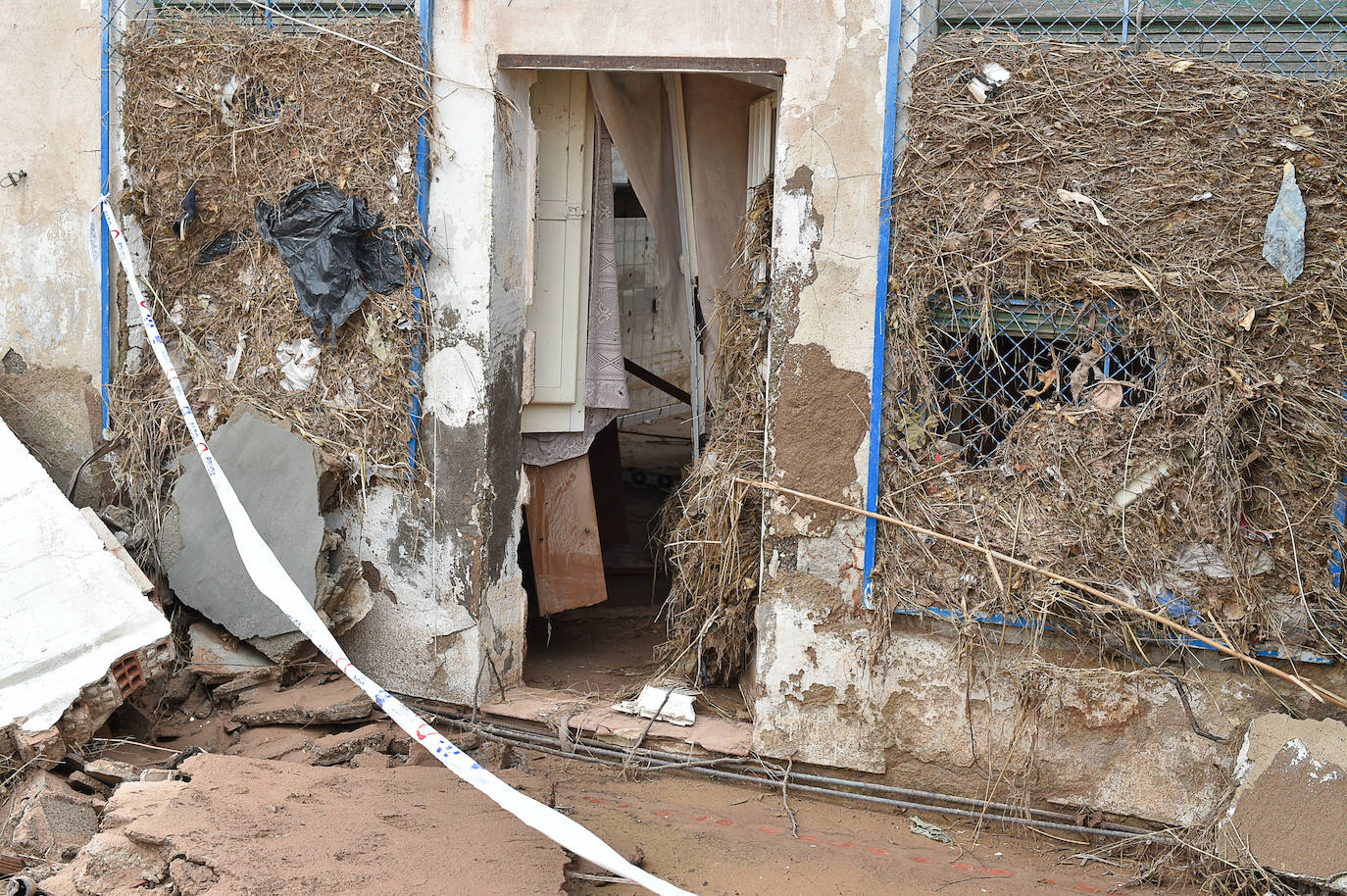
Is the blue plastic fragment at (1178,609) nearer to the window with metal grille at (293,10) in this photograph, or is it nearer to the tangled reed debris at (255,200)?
the tangled reed debris at (255,200)

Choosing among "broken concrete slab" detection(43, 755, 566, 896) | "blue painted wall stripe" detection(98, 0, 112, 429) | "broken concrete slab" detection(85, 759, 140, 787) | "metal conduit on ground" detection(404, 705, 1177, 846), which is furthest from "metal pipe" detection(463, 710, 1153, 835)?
"blue painted wall stripe" detection(98, 0, 112, 429)

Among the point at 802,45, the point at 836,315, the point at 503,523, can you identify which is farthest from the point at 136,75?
the point at 836,315

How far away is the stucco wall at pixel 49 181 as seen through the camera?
4738 millimetres

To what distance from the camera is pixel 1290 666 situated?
4137 mm

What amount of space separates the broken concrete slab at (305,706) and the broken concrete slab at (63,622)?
0.54 metres

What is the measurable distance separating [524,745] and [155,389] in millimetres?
2377

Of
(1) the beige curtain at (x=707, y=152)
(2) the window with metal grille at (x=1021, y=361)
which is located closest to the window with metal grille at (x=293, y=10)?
(1) the beige curtain at (x=707, y=152)

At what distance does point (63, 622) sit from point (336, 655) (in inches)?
38.7

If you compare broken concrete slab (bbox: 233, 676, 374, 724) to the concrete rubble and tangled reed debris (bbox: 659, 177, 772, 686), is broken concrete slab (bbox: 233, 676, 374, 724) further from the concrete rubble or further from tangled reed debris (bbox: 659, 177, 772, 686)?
tangled reed debris (bbox: 659, 177, 772, 686)

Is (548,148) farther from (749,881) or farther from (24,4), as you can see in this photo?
(749,881)

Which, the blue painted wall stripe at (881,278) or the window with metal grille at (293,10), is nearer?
the blue painted wall stripe at (881,278)

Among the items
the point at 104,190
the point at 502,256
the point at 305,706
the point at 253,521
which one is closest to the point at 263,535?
the point at 253,521

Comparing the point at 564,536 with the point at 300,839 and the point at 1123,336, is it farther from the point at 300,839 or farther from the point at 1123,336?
the point at 1123,336

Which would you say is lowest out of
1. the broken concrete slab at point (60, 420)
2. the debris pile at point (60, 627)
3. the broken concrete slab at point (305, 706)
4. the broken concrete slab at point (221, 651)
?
the broken concrete slab at point (305, 706)
